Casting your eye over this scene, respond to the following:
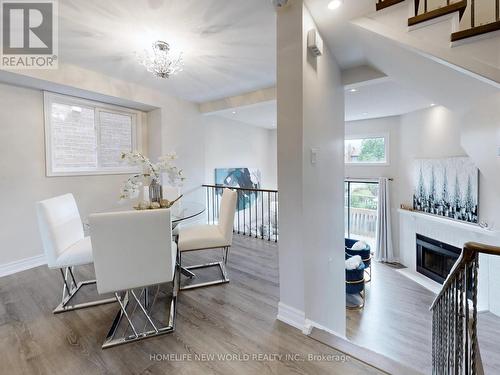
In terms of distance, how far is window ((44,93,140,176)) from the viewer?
3.27m

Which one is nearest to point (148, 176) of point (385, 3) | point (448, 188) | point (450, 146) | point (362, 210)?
point (385, 3)

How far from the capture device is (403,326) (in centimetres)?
380

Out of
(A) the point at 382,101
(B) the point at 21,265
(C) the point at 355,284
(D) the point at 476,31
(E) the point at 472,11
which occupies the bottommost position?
(C) the point at 355,284

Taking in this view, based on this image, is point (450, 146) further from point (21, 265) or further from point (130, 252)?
point (21, 265)

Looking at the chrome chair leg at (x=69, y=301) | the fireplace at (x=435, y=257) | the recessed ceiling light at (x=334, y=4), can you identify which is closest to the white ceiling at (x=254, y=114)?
the recessed ceiling light at (x=334, y=4)

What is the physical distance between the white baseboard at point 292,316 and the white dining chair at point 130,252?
88 centimetres

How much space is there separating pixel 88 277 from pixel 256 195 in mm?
4580

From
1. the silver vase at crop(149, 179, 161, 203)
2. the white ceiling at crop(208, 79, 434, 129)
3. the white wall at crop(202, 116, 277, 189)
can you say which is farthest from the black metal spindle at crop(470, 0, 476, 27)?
the white wall at crop(202, 116, 277, 189)

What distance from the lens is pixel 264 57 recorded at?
290 centimetres

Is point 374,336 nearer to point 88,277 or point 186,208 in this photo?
point 186,208

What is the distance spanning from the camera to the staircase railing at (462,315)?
3.46ft

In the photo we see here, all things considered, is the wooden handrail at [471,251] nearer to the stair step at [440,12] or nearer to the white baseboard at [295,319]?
the white baseboard at [295,319]

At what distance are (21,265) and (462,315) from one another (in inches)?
170

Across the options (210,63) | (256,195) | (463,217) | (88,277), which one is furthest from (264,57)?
(463,217)
